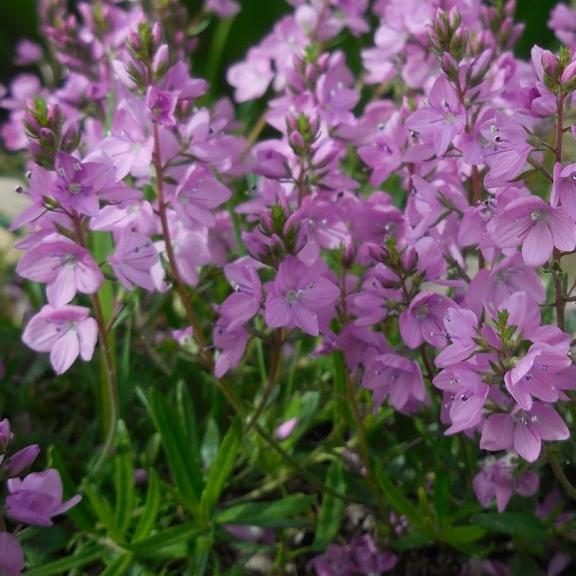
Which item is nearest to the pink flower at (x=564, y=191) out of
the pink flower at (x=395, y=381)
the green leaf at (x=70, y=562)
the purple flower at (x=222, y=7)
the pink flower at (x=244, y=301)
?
the pink flower at (x=395, y=381)

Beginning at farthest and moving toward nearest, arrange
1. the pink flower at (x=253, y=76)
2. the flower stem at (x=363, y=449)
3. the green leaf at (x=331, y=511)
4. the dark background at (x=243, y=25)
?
the dark background at (x=243, y=25), the pink flower at (x=253, y=76), the green leaf at (x=331, y=511), the flower stem at (x=363, y=449)

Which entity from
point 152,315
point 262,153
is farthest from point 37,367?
point 262,153

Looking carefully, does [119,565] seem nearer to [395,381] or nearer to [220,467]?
[220,467]

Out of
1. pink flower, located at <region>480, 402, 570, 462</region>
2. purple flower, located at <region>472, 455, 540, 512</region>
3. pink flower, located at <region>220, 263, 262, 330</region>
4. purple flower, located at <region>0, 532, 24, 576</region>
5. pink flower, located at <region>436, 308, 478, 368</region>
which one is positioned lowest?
purple flower, located at <region>472, 455, 540, 512</region>

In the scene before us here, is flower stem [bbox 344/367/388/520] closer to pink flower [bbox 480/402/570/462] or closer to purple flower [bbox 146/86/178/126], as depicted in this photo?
pink flower [bbox 480/402/570/462]

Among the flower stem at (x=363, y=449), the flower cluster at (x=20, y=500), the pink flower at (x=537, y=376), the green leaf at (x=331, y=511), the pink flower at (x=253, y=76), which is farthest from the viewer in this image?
the pink flower at (x=253, y=76)

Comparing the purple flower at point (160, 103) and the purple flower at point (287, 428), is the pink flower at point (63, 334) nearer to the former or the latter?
the purple flower at point (160, 103)

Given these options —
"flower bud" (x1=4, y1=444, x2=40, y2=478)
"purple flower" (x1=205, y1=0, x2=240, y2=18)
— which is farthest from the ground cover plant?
"purple flower" (x1=205, y1=0, x2=240, y2=18)
